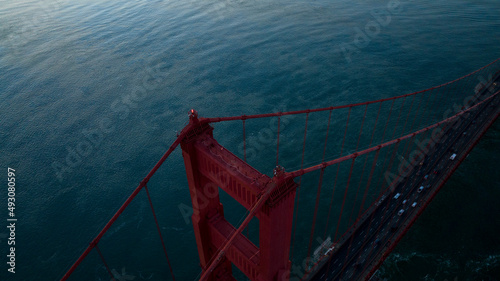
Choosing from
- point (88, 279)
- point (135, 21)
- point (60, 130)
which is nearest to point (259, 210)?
point (88, 279)

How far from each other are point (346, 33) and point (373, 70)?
546 inches

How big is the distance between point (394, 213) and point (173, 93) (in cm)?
3813

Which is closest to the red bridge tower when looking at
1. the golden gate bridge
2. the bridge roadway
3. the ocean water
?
the golden gate bridge

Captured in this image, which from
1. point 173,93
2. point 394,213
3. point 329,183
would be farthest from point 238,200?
point 173,93

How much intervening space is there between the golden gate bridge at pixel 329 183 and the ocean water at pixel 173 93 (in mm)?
4575

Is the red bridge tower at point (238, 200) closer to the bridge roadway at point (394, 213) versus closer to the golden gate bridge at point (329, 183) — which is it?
the golden gate bridge at point (329, 183)

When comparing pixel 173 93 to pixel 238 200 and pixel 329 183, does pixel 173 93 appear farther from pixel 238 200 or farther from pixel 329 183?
pixel 238 200

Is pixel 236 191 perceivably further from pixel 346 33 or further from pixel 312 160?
pixel 346 33

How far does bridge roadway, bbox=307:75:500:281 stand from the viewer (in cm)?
2834

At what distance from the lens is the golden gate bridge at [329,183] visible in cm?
1262

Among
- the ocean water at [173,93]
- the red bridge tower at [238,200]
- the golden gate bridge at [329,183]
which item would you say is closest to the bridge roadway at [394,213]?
the golden gate bridge at [329,183]

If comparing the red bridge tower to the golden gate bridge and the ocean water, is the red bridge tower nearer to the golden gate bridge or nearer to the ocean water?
the golden gate bridge

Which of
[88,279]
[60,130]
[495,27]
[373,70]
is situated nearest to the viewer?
[88,279]

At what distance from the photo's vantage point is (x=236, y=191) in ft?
41.6
